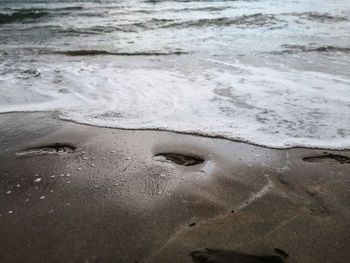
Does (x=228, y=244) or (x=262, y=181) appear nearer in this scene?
(x=228, y=244)

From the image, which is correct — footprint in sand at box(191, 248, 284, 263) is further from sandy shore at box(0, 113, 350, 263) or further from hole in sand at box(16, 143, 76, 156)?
hole in sand at box(16, 143, 76, 156)

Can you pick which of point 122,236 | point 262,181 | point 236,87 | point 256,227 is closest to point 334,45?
point 236,87

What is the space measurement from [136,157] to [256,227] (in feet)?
3.88

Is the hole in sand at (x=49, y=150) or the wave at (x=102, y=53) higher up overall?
the wave at (x=102, y=53)

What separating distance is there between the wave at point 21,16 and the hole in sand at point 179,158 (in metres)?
12.7

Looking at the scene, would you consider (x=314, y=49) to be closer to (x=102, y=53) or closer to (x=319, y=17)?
(x=102, y=53)

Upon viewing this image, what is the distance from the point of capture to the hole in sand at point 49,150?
2.74 meters

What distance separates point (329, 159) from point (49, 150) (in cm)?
240

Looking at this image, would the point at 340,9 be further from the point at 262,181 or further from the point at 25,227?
the point at 25,227

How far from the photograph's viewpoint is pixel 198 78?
472 cm

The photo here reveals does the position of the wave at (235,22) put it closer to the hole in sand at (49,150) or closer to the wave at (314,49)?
the wave at (314,49)

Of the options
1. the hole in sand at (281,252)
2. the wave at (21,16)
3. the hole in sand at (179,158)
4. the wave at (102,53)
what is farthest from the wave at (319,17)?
the wave at (21,16)

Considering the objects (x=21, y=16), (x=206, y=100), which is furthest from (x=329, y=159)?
(x=21, y=16)

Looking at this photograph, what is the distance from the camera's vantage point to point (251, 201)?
2082 millimetres
